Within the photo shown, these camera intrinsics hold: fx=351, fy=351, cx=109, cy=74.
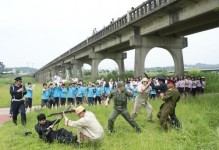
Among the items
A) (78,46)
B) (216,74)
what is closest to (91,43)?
(78,46)

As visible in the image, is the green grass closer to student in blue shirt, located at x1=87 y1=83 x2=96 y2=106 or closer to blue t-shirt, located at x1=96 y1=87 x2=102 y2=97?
student in blue shirt, located at x1=87 y1=83 x2=96 y2=106

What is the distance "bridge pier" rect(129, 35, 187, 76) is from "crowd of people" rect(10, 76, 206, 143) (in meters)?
6.90

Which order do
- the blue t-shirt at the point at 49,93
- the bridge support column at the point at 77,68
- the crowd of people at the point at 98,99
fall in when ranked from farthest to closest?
1. the bridge support column at the point at 77,68
2. the blue t-shirt at the point at 49,93
3. the crowd of people at the point at 98,99

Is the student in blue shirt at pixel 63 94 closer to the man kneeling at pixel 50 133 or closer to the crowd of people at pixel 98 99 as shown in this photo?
the crowd of people at pixel 98 99

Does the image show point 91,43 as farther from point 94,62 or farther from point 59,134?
point 59,134

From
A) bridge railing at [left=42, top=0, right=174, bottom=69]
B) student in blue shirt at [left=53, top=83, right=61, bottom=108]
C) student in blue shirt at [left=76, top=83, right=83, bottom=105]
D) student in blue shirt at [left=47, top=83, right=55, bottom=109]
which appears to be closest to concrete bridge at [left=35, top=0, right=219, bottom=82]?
bridge railing at [left=42, top=0, right=174, bottom=69]

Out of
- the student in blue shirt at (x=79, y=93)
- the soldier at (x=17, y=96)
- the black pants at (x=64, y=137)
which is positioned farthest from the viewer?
the student in blue shirt at (x=79, y=93)

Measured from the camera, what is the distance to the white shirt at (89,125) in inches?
332

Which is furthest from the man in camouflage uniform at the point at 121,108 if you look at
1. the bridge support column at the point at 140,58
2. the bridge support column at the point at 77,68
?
the bridge support column at the point at 77,68

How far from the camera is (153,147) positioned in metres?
7.88

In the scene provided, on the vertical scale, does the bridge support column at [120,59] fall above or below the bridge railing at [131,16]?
below

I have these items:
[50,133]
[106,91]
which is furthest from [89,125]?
[106,91]

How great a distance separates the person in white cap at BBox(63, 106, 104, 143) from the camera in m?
8.45

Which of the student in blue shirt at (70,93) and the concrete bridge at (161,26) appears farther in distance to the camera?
the concrete bridge at (161,26)
